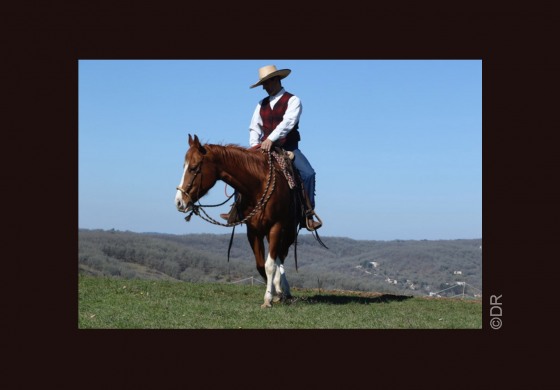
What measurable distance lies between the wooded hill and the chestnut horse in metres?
5.29

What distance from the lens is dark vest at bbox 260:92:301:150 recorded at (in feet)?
36.6

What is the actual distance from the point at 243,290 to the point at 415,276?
32.2 ft

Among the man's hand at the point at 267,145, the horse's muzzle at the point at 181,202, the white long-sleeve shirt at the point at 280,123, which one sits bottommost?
the horse's muzzle at the point at 181,202

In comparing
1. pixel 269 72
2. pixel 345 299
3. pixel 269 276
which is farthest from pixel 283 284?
pixel 269 72

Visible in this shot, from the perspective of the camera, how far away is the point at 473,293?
16.9 metres

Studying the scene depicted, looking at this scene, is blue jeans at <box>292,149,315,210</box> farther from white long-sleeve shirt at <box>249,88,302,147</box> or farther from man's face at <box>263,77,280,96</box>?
man's face at <box>263,77,280,96</box>

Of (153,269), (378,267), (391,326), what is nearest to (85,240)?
(153,269)

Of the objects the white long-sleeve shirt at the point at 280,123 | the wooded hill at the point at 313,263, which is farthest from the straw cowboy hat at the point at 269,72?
the wooded hill at the point at 313,263

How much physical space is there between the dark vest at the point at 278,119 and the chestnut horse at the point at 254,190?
634mm

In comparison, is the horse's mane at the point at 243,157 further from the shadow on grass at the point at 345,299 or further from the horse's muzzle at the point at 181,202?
the shadow on grass at the point at 345,299

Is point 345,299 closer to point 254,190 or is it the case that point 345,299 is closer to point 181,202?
point 254,190

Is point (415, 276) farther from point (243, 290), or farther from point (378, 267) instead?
point (243, 290)

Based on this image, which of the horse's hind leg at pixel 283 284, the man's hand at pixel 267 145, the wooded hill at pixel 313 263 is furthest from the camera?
the wooded hill at pixel 313 263

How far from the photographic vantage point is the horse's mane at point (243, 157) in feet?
33.8
